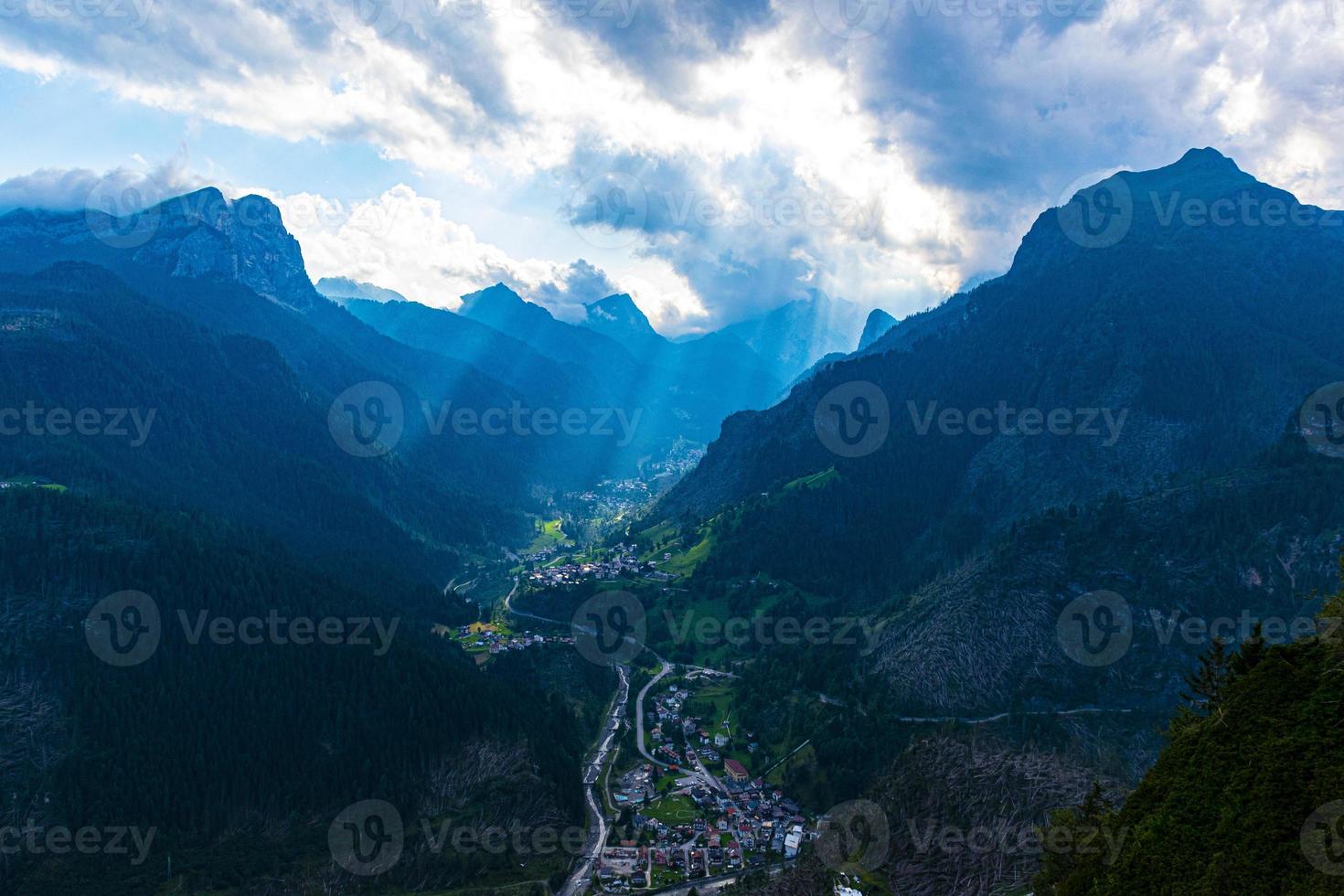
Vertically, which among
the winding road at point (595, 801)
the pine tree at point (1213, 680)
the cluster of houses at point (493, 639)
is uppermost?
the pine tree at point (1213, 680)

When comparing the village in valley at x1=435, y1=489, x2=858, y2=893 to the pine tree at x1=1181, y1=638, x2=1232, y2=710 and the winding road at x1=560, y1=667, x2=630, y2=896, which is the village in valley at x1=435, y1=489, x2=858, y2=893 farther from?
the pine tree at x1=1181, y1=638, x2=1232, y2=710

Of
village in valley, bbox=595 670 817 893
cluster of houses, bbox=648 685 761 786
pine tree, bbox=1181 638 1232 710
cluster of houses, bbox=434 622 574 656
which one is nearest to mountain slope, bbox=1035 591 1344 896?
pine tree, bbox=1181 638 1232 710

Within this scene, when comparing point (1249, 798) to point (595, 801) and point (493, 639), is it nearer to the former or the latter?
point (595, 801)

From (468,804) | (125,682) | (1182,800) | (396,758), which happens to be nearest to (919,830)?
(1182,800)

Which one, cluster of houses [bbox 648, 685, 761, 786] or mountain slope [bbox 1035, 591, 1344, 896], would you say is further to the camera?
cluster of houses [bbox 648, 685, 761, 786]

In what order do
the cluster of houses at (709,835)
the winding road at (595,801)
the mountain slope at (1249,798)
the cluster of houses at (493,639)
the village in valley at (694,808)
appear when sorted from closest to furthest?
the mountain slope at (1249,798)
the winding road at (595,801)
the cluster of houses at (709,835)
the village in valley at (694,808)
the cluster of houses at (493,639)

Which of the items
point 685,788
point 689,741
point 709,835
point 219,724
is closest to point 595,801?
point 685,788

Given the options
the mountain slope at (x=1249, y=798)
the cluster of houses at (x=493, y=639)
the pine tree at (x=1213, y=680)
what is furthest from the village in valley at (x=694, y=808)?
the pine tree at (x=1213, y=680)

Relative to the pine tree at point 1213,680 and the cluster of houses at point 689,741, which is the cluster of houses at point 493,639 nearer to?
the cluster of houses at point 689,741

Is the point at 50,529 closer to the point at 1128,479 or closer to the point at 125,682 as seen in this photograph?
the point at 125,682

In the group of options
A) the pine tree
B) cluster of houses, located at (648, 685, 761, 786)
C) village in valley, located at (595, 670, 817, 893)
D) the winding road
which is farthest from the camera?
cluster of houses, located at (648, 685, 761, 786)

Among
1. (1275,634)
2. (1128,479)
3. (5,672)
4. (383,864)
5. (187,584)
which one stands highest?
(1128,479)
